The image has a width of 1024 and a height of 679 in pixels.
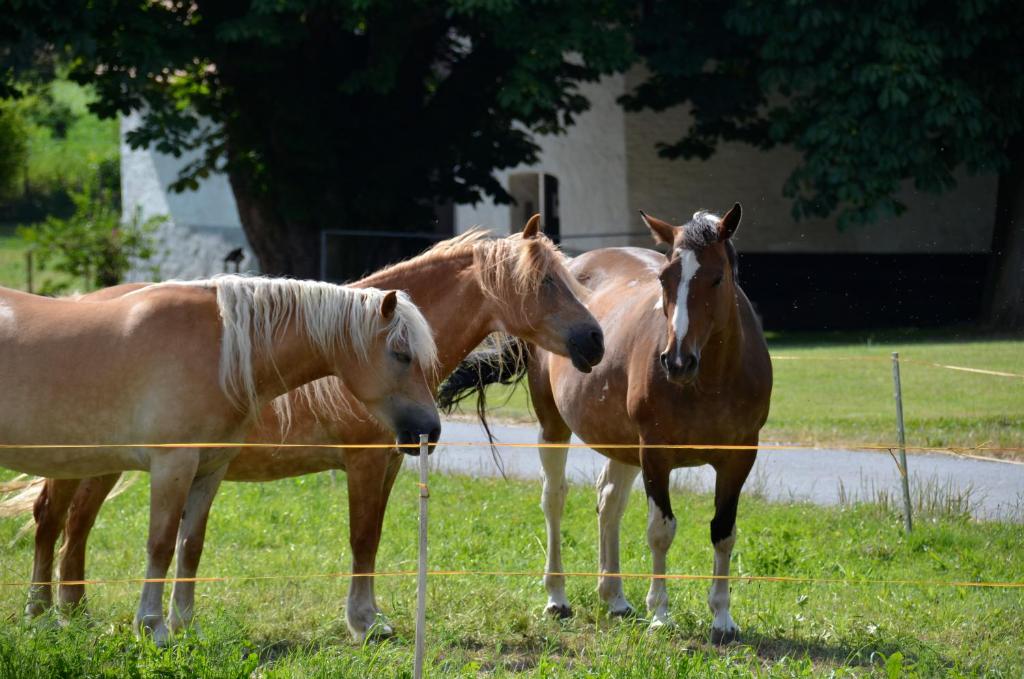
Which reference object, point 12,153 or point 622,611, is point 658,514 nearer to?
point 622,611

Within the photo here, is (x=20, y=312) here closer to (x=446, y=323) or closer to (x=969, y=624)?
(x=446, y=323)

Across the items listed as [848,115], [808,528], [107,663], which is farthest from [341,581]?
[848,115]

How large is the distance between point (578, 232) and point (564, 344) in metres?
17.1

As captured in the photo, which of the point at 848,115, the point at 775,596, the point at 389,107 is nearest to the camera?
the point at 775,596

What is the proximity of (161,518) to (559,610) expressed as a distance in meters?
2.31

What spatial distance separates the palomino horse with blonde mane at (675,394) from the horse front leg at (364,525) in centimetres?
92

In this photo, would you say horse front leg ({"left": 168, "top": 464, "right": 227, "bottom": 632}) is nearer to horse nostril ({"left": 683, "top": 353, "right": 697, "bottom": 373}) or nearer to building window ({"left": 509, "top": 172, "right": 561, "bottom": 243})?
horse nostril ({"left": 683, "top": 353, "right": 697, "bottom": 373})

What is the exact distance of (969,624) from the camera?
598 cm

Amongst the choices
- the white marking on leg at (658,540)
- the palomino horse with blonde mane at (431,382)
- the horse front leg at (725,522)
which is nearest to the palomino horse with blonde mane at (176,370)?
the palomino horse with blonde mane at (431,382)

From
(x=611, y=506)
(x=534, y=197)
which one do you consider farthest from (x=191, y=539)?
(x=534, y=197)

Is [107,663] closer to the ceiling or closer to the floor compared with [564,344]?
closer to the floor

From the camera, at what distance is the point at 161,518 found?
5.14 m

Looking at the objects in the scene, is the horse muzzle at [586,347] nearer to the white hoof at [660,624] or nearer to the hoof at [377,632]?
the white hoof at [660,624]

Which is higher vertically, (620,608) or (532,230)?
(532,230)
